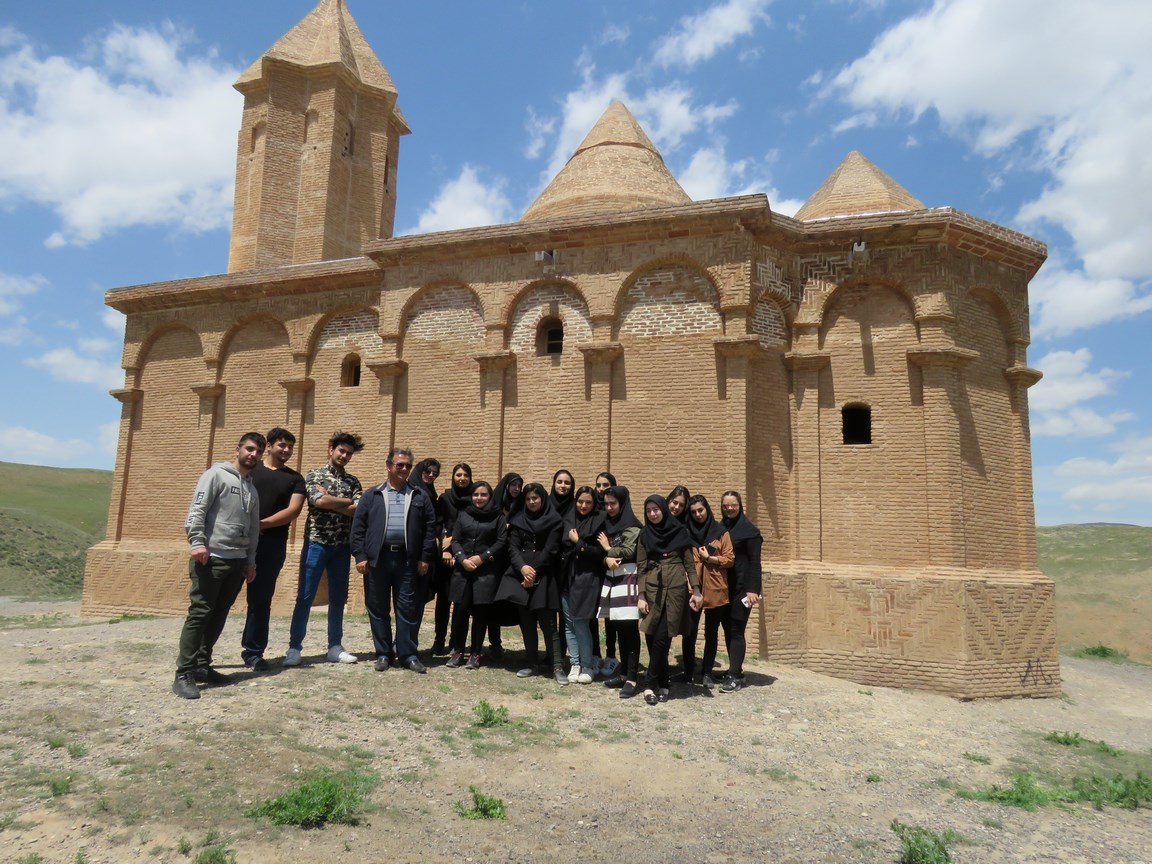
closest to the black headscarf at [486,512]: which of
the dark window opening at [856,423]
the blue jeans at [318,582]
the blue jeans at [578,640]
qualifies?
the blue jeans at [578,640]

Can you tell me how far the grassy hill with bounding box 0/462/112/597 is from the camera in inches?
1046

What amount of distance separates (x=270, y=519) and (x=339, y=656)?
170cm

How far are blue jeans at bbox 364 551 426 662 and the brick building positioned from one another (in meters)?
4.15

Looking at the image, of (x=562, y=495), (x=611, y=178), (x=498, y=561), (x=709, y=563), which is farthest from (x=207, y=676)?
(x=611, y=178)

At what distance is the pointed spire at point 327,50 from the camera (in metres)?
16.8

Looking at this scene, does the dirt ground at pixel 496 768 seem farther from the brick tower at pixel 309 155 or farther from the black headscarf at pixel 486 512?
the brick tower at pixel 309 155

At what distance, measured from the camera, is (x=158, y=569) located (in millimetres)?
13266

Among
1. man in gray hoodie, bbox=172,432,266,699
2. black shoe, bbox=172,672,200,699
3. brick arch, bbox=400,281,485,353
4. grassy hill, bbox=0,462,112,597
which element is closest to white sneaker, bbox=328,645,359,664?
man in gray hoodie, bbox=172,432,266,699

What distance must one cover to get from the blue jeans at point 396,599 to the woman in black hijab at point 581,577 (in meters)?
1.46

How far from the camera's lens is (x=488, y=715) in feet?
19.7

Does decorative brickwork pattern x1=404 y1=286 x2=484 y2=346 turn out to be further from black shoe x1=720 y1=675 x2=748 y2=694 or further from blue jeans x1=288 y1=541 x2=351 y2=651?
black shoe x1=720 y1=675 x2=748 y2=694

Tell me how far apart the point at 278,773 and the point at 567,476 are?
366 centimetres

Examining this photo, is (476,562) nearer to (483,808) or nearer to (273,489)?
(273,489)

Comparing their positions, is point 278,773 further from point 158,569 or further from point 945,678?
point 158,569
